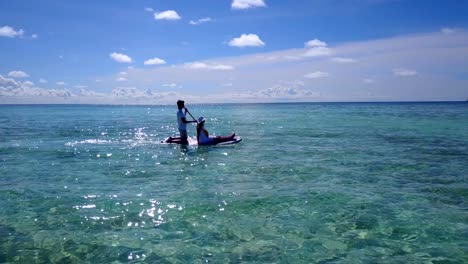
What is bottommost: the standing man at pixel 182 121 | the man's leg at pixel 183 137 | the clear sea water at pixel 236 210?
the clear sea water at pixel 236 210

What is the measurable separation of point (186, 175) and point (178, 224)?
5.81 meters

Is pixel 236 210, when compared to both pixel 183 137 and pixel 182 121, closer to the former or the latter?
pixel 182 121

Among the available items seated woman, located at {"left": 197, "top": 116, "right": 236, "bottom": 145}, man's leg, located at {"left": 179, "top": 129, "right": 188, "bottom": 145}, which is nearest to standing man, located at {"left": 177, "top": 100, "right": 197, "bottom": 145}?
man's leg, located at {"left": 179, "top": 129, "right": 188, "bottom": 145}

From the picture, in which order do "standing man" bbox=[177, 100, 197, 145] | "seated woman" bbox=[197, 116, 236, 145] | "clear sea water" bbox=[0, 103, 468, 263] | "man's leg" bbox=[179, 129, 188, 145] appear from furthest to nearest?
"man's leg" bbox=[179, 129, 188, 145] < "seated woman" bbox=[197, 116, 236, 145] < "standing man" bbox=[177, 100, 197, 145] < "clear sea water" bbox=[0, 103, 468, 263]

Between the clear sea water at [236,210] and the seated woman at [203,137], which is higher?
the seated woman at [203,137]

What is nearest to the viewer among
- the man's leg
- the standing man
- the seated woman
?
the standing man

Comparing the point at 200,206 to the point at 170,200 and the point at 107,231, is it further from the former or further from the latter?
the point at 107,231

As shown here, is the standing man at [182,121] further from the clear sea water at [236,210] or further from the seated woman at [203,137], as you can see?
the clear sea water at [236,210]

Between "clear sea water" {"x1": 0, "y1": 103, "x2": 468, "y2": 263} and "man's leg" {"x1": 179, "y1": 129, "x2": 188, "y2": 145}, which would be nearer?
"clear sea water" {"x1": 0, "y1": 103, "x2": 468, "y2": 263}

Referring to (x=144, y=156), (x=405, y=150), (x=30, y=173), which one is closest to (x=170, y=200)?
(x=30, y=173)

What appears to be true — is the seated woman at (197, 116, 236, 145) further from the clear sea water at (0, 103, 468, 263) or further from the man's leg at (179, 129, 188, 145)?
the clear sea water at (0, 103, 468, 263)

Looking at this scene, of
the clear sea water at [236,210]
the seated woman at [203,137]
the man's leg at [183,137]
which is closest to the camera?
the clear sea water at [236,210]

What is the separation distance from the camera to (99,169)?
1658 cm

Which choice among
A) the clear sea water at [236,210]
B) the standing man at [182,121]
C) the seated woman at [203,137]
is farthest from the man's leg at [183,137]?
the clear sea water at [236,210]
